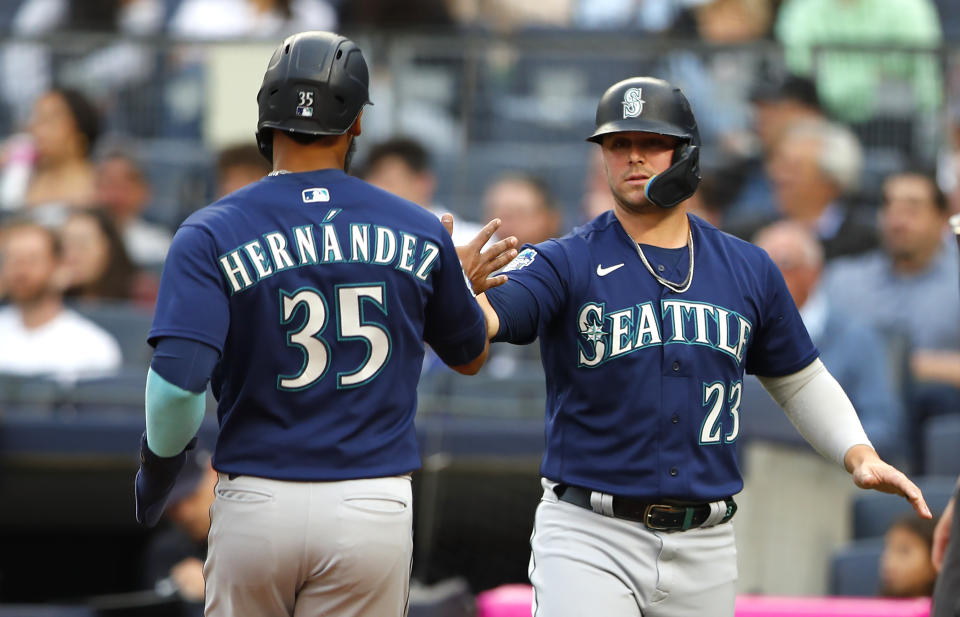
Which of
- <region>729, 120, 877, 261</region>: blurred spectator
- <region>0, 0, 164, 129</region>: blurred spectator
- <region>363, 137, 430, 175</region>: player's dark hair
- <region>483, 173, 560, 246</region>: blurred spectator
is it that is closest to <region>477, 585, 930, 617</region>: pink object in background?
<region>483, 173, 560, 246</region>: blurred spectator

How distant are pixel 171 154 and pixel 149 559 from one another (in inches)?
134

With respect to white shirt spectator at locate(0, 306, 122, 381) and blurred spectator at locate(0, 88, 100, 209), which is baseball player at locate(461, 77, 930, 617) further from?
blurred spectator at locate(0, 88, 100, 209)

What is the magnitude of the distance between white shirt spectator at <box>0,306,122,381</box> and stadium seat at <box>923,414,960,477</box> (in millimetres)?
4201

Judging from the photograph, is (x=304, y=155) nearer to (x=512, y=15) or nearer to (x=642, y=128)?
(x=642, y=128)

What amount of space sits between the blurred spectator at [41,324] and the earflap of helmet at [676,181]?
4.64m

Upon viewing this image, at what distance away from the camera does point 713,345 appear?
3.62 m

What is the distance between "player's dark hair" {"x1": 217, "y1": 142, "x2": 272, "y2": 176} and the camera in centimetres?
815

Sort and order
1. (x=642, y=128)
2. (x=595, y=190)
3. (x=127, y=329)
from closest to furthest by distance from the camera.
Answer: (x=642, y=128)
(x=127, y=329)
(x=595, y=190)

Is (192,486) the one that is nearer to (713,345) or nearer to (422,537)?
(422,537)

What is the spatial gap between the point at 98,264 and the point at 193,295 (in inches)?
214

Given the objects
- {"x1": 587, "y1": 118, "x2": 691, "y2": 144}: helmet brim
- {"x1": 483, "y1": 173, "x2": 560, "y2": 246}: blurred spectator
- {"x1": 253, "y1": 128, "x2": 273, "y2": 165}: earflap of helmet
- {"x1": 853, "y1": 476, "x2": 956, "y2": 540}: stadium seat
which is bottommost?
{"x1": 853, "y1": 476, "x2": 956, "y2": 540}: stadium seat

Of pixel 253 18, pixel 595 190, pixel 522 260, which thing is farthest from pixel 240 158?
pixel 522 260

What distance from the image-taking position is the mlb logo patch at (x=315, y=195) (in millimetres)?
3229

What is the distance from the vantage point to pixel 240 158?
26.8 feet
